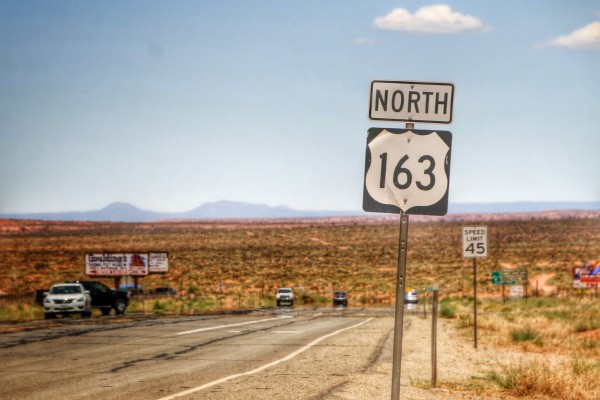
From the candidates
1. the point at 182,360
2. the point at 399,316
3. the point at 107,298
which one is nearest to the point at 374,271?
the point at 107,298

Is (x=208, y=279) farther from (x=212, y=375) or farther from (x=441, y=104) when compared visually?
(x=441, y=104)

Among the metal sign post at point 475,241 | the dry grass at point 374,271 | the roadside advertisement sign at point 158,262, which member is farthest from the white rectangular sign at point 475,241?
the roadside advertisement sign at point 158,262

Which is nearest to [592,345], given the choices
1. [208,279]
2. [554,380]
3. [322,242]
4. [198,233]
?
[554,380]

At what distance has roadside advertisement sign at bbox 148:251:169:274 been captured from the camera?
5238 centimetres

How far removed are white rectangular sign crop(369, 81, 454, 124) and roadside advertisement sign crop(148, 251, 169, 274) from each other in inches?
1846

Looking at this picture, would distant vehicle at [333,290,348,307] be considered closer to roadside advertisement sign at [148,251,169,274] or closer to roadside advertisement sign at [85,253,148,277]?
roadside advertisement sign at [148,251,169,274]

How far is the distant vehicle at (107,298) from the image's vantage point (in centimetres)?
3959

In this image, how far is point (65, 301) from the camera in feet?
113

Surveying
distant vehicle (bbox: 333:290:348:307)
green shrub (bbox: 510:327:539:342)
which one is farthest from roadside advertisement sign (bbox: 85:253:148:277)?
green shrub (bbox: 510:327:539:342)

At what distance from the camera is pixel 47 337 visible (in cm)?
2191

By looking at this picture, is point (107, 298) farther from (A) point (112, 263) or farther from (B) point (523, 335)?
(B) point (523, 335)

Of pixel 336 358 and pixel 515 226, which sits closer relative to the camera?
pixel 336 358

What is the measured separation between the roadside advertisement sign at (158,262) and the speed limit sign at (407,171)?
154ft

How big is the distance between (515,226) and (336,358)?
4796 inches
